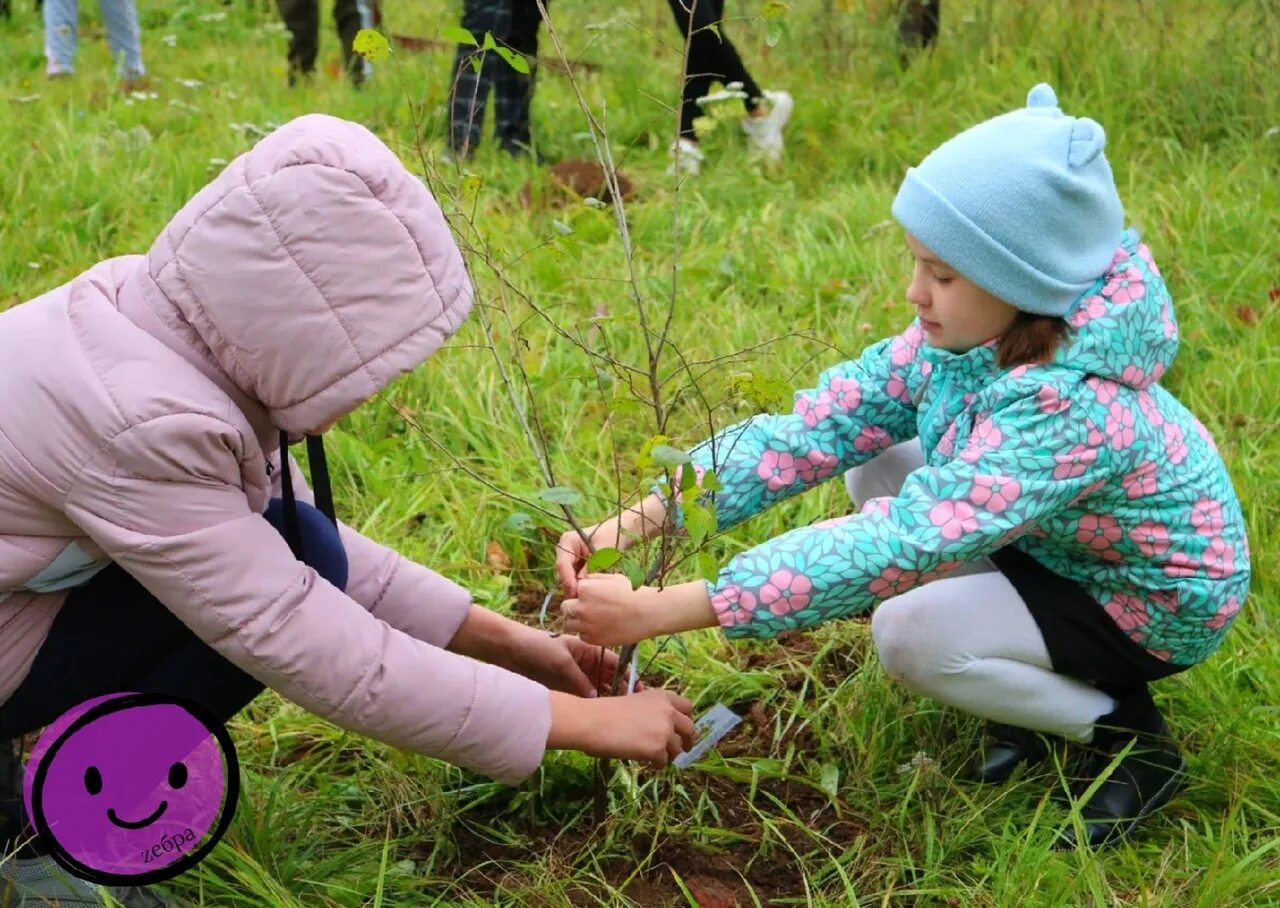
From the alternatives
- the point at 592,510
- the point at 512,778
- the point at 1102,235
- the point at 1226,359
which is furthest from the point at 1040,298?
the point at 1226,359

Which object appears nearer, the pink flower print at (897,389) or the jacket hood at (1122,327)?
the jacket hood at (1122,327)

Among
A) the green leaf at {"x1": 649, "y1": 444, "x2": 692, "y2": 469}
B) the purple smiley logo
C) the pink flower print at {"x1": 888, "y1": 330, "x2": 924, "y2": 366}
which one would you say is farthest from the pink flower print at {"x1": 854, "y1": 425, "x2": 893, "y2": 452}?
the purple smiley logo

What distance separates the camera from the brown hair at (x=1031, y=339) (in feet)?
5.57

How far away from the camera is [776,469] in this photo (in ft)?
6.51

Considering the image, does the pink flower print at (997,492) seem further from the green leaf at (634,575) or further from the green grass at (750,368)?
the green leaf at (634,575)

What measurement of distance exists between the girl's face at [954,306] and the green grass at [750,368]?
13 cm

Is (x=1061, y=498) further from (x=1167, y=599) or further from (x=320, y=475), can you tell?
(x=320, y=475)

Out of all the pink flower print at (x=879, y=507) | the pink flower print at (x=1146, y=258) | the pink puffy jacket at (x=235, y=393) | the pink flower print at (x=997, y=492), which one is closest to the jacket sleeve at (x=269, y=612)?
the pink puffy jacket at (x=235, y=393)

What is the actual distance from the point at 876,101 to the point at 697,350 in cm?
183

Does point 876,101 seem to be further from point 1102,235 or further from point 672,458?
point 672,458

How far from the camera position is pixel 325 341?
55.0 inches

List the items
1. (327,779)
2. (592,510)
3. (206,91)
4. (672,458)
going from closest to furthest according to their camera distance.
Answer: (672,458), (327,779), (592,510), (206,91)

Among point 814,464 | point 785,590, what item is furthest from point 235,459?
point 814,464

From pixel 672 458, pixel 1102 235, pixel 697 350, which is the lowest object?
pixel 697 350
